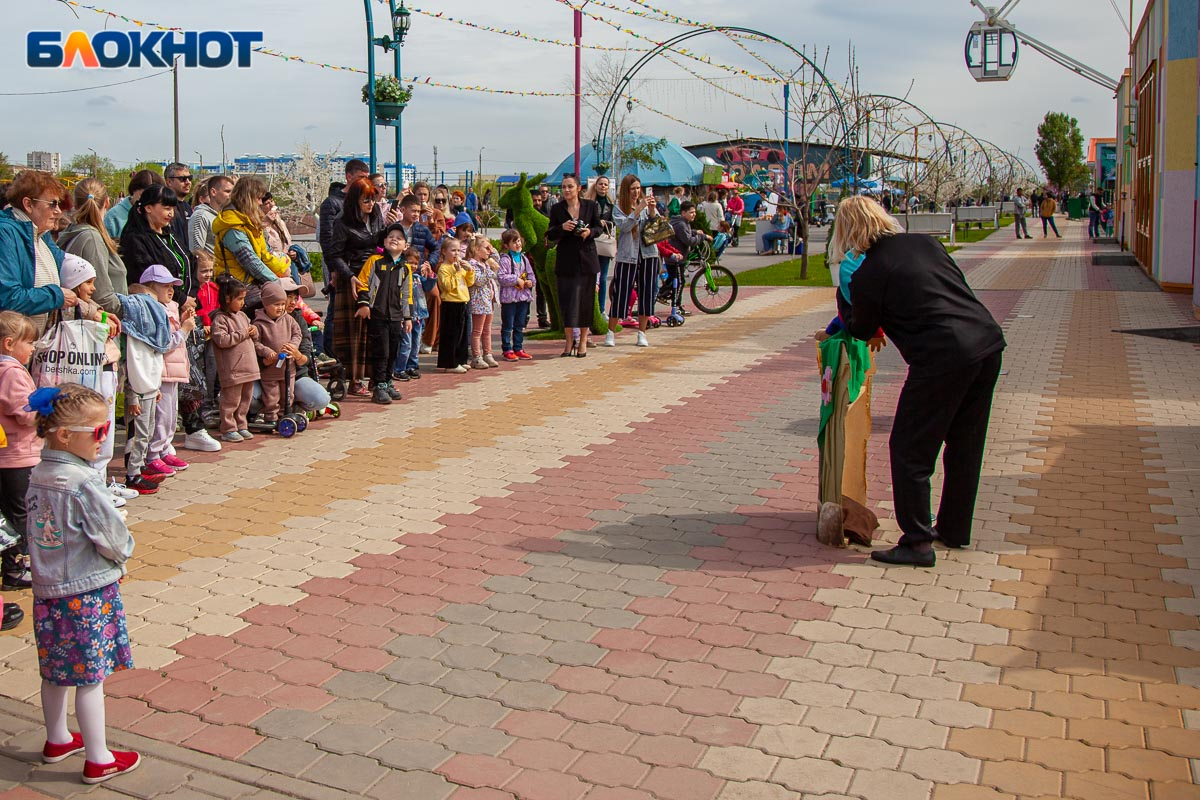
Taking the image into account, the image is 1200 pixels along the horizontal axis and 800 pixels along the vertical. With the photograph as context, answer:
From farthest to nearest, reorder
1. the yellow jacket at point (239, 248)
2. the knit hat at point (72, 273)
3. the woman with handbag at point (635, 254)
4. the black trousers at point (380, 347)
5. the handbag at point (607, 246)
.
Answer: the handbag at point (607, 246), the woman with handbag at point (635, 254), the black trousers at point (380, 347), the yellow jacket at point (239, 248), the knit hat at point (72, 273)

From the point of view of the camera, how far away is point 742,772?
3930 mm

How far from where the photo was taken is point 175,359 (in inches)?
308

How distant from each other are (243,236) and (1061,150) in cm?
10101

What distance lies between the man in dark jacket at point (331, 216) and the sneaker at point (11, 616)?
5.90 metres

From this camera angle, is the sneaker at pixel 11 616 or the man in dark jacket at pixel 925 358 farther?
the man in dark jacket at pixel 925 358

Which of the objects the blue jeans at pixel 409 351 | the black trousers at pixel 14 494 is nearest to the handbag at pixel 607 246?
the blue jeans at pixel 409 351

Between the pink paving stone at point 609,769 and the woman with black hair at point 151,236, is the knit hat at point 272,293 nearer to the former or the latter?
the woman with black hair at point 151,236

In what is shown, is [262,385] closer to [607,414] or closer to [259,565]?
[607,414]

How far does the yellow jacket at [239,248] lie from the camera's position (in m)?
9.21

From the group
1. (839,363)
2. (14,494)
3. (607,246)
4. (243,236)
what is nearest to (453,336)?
(607,246)

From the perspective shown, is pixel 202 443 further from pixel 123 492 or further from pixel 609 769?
pixel 609 769

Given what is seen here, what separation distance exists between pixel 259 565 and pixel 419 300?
597 centimetres

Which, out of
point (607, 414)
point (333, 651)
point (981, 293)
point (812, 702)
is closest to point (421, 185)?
point (607, 414)

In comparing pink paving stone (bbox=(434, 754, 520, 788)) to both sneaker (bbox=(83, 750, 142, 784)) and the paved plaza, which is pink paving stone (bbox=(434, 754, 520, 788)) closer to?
the paved plaza
